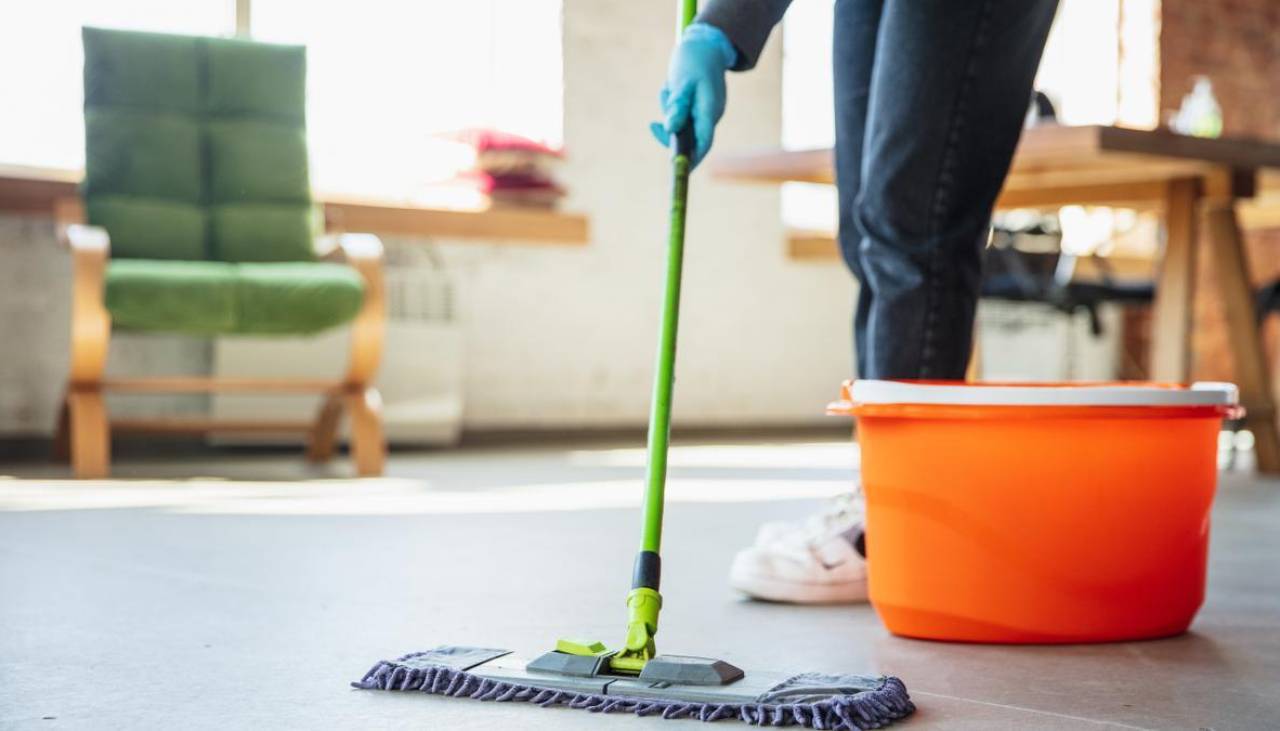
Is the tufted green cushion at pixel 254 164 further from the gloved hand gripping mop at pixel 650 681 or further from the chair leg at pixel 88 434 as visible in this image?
the gloved hand gripping mop at pixel 650 681

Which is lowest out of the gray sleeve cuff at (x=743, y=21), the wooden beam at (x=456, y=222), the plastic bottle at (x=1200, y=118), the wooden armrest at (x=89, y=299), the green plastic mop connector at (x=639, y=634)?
the green plastic mop connector at (x=639, y=634)

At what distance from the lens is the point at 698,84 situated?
1.26 meters

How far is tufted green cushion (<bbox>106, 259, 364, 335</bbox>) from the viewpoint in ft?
10.5

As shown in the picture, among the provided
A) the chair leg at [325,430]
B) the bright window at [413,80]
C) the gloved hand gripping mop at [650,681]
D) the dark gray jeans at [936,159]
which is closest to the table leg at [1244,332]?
the bright window at [413,80]

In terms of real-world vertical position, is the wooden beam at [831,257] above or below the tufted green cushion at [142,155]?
below

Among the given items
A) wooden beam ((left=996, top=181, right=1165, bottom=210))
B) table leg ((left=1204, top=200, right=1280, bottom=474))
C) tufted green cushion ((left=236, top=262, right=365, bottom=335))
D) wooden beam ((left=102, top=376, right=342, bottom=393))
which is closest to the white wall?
wooden beam ((left=102, top=376, right=342, bottom=393))

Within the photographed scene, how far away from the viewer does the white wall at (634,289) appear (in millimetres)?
4797

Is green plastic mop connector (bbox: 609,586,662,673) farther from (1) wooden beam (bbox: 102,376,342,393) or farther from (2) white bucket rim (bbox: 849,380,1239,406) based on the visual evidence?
(1) wooden beam (bbox: 102,376,342,393)

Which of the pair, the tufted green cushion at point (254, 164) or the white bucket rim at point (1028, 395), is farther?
the tufted green cushion at point (254, 164)

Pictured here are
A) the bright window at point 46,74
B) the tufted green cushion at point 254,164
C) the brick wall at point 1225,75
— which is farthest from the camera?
the brick wall at point 1225,75

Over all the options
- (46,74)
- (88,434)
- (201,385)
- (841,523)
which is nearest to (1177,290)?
(841,523)

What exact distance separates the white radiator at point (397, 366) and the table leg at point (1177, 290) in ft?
6.27

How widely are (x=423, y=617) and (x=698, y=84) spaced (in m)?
0.60

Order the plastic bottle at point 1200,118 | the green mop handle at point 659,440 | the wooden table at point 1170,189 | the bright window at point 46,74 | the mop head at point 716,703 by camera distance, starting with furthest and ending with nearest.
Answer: the plastic bottle at point 1200,118
the bright window at point 46,74
the wooden table at point 1170,189
the green mop handle at point 659,440
the mop head at point 716,703
